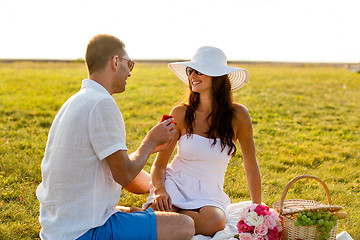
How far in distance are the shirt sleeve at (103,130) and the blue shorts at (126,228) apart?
2.08 ft

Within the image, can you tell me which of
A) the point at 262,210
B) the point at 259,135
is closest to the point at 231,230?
the point at 262,210

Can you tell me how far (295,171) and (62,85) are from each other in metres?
11.3

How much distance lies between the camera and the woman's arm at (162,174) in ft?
13.4

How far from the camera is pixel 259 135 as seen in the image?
927 cm

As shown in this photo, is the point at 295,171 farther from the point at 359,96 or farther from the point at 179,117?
the point at 359,96

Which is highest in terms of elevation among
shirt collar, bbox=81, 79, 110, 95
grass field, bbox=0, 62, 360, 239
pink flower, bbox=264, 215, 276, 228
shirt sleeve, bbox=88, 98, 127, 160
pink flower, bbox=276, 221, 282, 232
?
shirt collar, bbox=81, 79, 110, 95

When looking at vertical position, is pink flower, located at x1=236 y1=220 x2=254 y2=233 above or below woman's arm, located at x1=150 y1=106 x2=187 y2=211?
below

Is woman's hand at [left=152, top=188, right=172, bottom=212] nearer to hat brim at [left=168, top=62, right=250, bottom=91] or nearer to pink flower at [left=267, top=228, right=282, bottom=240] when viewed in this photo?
pink flower at [left=267, top=228, right=282, bottom=240]

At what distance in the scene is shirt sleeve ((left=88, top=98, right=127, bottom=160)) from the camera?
2.92 meters

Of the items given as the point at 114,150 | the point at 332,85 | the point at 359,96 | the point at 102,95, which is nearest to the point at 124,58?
the point at 102,95

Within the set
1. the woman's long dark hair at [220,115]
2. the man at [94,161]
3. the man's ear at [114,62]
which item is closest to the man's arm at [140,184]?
the woman's long dark hair at [220,115]

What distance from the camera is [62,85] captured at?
51.3 feet

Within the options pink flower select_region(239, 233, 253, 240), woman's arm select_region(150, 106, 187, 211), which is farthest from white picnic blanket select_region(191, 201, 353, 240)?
woman's arm select_region(150, 106, 187, 211)

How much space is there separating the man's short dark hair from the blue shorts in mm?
1246
